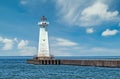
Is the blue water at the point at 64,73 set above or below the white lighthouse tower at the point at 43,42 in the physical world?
below

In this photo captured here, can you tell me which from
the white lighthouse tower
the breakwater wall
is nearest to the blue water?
the breakwater wall

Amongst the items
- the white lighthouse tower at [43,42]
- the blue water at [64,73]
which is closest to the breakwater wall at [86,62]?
the white lighthouse tower at [43,42]

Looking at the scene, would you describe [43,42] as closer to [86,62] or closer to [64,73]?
[86,62]

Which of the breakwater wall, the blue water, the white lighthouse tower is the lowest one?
the blue water

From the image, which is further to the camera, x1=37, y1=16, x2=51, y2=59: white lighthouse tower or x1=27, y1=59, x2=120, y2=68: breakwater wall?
x1=37, y1=16, x2=51, y2=59: white lighthouse tower

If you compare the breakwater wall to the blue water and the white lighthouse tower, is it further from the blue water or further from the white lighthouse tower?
the blue water

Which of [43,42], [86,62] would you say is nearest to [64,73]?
[86,62]

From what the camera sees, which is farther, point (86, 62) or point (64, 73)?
point (86, 62)

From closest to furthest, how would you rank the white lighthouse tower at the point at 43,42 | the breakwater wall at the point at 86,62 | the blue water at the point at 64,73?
the blue water at the point at 64,73 < the breakwater wall at the point at 86,62 < the white lighthouse tower at the point at 43,42

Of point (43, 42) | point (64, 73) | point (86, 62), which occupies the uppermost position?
point (43, 42)

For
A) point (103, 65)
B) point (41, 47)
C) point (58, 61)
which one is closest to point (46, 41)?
point (41, 47)

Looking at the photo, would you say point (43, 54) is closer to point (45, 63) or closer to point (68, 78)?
point (45, 63)

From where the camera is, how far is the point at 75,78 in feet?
160

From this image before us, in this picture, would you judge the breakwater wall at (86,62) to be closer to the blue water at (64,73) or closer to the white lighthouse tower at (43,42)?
the white lighthouse tower at (43,42)
